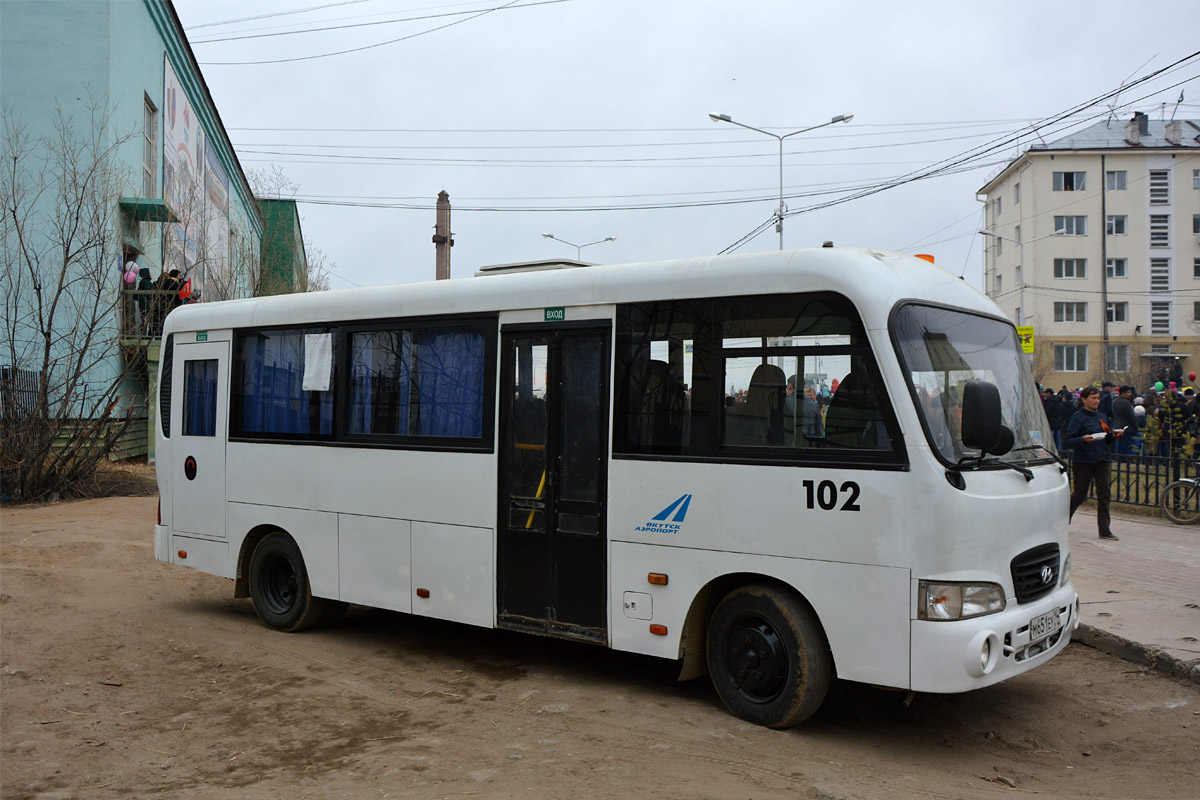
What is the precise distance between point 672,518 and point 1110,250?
5877 cm

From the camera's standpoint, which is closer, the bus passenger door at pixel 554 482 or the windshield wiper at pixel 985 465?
the windshield wiper at pixel 985 465

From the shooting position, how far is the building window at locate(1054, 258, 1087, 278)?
5600 centimetres

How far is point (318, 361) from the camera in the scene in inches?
340

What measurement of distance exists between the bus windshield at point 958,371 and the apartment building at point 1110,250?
52205mm

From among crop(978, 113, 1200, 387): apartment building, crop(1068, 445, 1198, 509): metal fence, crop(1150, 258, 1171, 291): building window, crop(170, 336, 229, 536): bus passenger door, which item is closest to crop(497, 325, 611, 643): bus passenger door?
crop(170, 336, 229, 536): bus passenger door

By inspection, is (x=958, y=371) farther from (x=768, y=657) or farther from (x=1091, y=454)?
(x=1091, y=454)

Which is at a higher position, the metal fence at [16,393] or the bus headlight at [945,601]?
the metal fence at [16,393]

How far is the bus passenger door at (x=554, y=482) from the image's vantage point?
6.76 meters

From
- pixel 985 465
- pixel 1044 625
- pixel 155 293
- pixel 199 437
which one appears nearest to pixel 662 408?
pixel 985 465

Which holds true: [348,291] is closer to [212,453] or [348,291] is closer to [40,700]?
[212,453]

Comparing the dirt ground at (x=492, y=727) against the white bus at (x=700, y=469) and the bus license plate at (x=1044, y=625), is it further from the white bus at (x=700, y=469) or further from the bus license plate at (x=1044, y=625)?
the bus license plate at (x=1044, y=625)

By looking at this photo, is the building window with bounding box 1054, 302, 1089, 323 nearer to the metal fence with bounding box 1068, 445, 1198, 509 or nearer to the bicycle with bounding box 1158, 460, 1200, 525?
the metal fence with bounding box 1068, 445, 1198, 509

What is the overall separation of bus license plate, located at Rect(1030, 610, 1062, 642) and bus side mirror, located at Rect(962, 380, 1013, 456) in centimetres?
117

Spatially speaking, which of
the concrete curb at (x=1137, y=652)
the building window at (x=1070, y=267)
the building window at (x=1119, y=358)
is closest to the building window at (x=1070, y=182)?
the building window at (x=1070, y=267)
